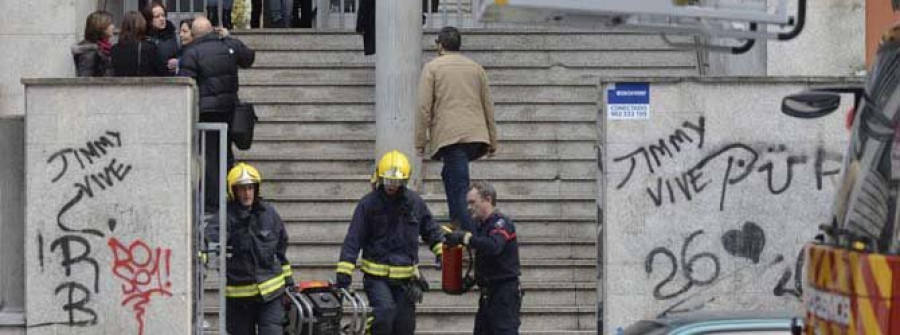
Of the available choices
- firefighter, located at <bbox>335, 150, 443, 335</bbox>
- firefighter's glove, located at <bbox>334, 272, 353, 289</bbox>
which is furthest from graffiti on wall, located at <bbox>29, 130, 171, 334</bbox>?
firefighter, located at <bbox>335, 150, 443, 335</bbox>

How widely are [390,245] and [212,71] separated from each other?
2.25 meters

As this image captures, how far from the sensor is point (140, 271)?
15.3 m

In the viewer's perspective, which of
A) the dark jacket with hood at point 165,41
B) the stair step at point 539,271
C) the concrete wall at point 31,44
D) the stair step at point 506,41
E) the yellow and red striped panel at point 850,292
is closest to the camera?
the yellow and red striped panel at point 850,292

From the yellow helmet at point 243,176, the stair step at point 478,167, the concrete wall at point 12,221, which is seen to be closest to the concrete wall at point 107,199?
the concrete wall at point 12,221

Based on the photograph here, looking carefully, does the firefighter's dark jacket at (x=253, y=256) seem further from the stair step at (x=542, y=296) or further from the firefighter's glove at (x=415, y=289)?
the stair step at (x=542, y=296)

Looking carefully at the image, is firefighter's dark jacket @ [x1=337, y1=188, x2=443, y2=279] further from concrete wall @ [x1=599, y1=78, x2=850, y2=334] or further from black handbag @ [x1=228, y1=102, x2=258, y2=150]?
black handbag @ [x1=228, y1=102, x2=258, y2=150]

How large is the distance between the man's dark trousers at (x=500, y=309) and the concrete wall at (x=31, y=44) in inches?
224

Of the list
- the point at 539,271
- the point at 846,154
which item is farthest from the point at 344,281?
the point at 846,154

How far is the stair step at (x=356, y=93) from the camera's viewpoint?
795 inches

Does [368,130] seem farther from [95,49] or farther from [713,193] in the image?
[713,193]

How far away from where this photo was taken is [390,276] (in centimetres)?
1564

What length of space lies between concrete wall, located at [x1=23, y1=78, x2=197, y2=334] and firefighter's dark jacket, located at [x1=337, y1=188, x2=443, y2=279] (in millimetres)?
1161

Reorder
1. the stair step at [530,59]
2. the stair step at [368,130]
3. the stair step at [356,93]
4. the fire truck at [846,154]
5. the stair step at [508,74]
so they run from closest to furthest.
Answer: the fire truck at [846,154] → the stair step at [368,130] → the stair step at [356,93] → the stair step at [508,74] → the stair step at [530,59]

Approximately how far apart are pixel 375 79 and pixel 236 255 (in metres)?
5.03
